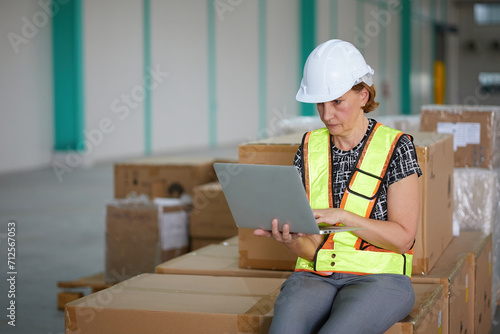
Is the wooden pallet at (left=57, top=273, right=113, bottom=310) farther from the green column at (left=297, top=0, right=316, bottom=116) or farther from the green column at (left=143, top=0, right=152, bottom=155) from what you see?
the green column at (left=297, top=0, right=316, bottom=116)

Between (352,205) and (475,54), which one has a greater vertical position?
(475,54)

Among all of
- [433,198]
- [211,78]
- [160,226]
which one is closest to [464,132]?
[433,198]

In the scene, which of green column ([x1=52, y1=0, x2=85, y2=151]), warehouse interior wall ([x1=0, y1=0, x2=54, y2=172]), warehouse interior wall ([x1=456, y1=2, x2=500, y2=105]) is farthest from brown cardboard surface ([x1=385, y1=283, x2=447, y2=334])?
warehouse interior wall ([x1=456, y1=2, x2=500, y2=105])

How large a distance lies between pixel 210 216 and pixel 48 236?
86.6 inches

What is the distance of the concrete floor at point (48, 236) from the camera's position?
3934mm

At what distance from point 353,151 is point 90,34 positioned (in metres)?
9.47

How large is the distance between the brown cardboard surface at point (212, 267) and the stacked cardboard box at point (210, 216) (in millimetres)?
1131

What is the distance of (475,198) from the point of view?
12.1ft

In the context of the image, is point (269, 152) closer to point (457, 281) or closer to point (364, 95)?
point (364, 95)

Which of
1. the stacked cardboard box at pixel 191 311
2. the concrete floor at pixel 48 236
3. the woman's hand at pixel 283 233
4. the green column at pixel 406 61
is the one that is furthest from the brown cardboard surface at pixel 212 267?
the green column at pixel 406 61

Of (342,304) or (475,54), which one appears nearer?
(342,304)

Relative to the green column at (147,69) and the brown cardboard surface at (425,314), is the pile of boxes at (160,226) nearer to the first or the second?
the brown cardboard surface at (425,314)

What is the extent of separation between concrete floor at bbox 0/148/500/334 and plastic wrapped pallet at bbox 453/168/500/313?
55 cm

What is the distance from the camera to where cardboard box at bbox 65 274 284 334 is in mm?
2172
